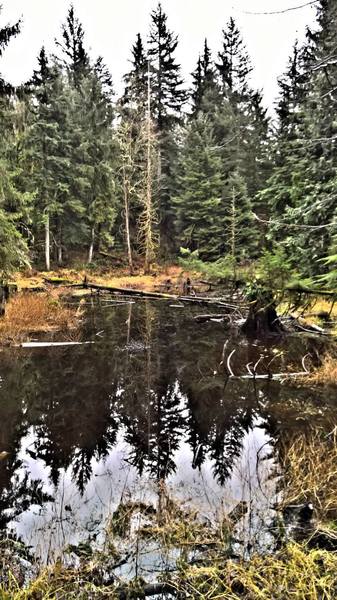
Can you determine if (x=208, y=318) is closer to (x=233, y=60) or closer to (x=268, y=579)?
(x=268, y=579)

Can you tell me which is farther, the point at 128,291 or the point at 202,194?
the point at 202,194

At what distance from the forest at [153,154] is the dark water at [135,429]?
12.0 m

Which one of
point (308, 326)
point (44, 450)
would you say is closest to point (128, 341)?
point (308, 326)

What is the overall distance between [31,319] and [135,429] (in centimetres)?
834

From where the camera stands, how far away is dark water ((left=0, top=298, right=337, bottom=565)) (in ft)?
15.6

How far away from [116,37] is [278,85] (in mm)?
23412

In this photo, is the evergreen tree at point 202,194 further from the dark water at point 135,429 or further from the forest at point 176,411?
the dark water at point 135,429

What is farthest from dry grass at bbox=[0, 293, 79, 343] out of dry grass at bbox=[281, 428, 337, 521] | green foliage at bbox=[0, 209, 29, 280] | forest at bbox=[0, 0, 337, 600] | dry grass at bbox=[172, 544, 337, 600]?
dry grass at bbox=[172, 544, 337, 600]

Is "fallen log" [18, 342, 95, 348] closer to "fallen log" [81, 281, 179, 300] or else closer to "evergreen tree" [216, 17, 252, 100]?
"fallen log" [81, 281, 179, 300]

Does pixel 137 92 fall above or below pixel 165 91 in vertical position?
below

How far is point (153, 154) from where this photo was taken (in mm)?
29688

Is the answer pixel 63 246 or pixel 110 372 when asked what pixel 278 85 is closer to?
pixel 63 246

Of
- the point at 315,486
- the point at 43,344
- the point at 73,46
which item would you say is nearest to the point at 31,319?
the point at 43,344

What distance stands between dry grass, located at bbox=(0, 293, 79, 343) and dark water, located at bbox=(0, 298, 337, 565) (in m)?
1.60
